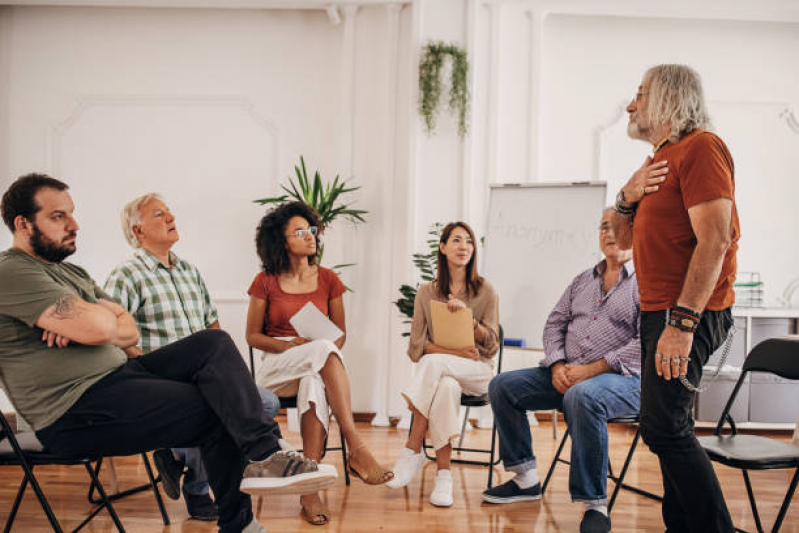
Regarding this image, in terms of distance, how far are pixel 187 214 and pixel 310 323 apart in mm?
2186

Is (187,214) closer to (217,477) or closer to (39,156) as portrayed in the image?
(39,156)

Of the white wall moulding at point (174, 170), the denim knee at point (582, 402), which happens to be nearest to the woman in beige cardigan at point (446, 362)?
the denim knee at point (582, 402)

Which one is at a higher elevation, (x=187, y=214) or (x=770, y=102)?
(x=770, y=102)

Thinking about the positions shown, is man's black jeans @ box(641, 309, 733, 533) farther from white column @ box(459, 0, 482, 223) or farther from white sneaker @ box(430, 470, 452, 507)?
white column @ box(459, 0, 482, 223)

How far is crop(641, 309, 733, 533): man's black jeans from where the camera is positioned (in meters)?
1.84

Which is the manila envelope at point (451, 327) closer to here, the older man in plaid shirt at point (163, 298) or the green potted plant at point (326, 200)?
the older man in plaid shirt at point (163, 298)

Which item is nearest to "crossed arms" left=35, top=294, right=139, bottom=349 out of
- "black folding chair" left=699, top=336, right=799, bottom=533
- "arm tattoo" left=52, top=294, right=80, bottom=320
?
"arm tattoo" left=52, top=294, right=80, bottom=320

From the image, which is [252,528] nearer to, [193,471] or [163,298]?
[193,471]

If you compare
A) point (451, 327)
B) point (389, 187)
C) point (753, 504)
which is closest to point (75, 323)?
point (451, 327)

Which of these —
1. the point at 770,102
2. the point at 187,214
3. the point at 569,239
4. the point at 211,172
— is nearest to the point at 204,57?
the point at 211,172

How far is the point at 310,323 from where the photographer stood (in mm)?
3074

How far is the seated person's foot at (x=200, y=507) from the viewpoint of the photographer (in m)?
2.64

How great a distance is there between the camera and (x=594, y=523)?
2.45m

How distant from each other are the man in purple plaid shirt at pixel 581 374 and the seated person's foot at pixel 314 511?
73 centimetres
